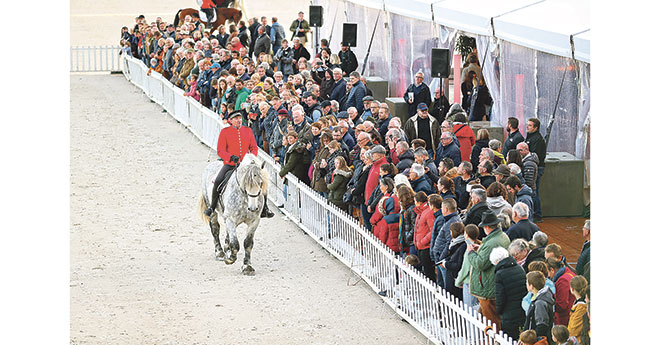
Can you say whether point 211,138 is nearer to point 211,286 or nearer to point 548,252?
point 211,286

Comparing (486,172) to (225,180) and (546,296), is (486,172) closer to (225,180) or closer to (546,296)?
(225,180)

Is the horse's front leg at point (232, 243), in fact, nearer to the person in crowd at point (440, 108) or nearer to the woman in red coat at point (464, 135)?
the woman in red coat at point (464, 135)

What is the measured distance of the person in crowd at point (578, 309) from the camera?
263 inches

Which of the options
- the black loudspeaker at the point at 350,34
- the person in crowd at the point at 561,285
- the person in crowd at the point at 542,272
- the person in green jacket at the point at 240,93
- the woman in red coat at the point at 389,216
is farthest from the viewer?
the black loudspeaker at the point at 350,34

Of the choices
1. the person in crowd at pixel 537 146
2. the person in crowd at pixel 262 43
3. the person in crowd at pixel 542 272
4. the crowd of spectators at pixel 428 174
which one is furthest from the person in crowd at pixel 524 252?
the person in crowd at pixel 262 43

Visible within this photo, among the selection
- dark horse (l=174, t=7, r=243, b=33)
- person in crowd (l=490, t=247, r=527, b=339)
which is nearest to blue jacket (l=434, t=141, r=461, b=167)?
person in crowd (l=490, t=247, r=527, b=339)

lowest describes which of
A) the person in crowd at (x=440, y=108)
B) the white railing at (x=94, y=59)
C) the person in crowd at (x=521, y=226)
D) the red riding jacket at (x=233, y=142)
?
the person in crowd at (x=521, y=226)

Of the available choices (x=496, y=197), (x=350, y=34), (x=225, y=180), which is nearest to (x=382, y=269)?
(x=496, y=197)

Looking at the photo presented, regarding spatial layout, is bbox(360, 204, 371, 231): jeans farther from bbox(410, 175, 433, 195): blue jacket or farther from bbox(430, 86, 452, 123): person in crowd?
bbox(430, 86, 452, 123): person in crowd

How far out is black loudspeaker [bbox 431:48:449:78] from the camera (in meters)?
Answer: 16.5

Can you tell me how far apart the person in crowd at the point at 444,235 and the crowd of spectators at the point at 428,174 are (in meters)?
0.01

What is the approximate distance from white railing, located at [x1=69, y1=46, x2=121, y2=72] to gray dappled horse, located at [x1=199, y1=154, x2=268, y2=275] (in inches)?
798

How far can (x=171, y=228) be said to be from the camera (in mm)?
14125
